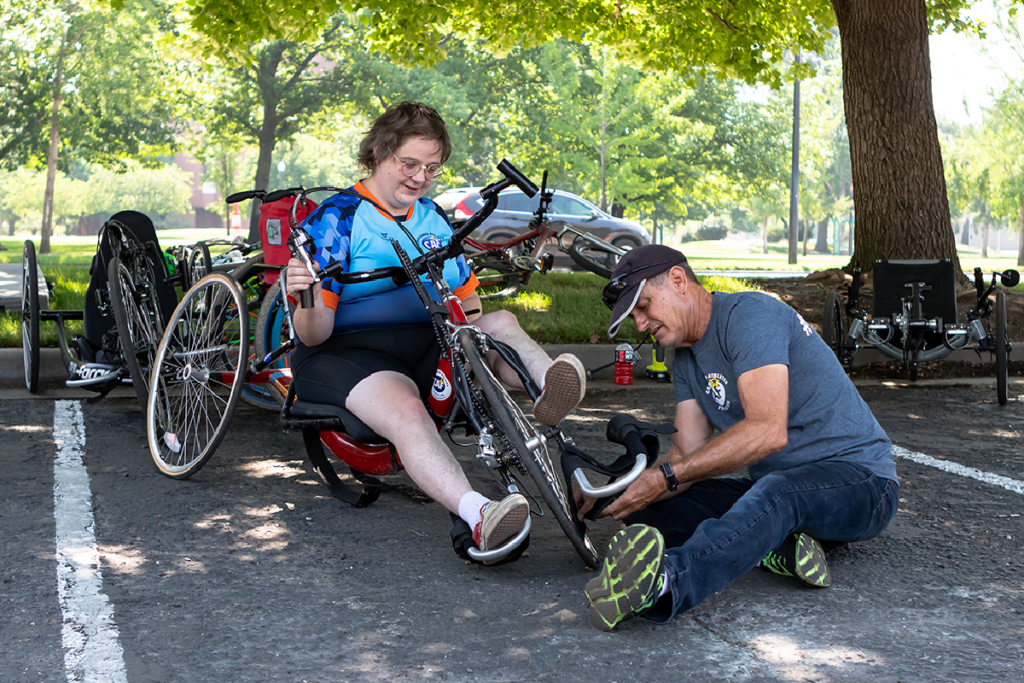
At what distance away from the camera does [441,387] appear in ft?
13.5

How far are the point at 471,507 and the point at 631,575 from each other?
688 millimetres

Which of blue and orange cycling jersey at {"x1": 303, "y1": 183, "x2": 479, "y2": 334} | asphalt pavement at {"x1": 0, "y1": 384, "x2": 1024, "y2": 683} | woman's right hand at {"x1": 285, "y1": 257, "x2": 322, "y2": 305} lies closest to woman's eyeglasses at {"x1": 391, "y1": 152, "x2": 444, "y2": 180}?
blue and orange cycling jersey at {"x1": 303, "y1": 183, "x2": 479, "y2": 334}

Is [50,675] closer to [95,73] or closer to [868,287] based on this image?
[868,287]

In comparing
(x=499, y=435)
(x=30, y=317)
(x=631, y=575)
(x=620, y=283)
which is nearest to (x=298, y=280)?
(x=499, y=435)

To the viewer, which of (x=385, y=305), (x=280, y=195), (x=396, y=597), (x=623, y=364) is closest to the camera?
(x=396, y=597)

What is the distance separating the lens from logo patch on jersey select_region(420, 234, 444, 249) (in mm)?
4379

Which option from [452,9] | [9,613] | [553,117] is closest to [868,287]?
[452,9]

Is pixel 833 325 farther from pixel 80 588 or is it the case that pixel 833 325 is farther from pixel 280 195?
pixel 80 588

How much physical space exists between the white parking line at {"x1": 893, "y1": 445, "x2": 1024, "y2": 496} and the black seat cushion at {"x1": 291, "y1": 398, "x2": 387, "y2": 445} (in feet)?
9.62

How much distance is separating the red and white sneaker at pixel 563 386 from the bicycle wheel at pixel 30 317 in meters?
4.19

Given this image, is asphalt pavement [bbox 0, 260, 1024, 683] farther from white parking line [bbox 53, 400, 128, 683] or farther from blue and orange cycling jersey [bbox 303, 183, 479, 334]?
blue and orange cycling jersey [bbox 303, 183, 479, 334]

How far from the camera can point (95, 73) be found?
30375 millimetres

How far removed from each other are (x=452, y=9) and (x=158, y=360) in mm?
9079

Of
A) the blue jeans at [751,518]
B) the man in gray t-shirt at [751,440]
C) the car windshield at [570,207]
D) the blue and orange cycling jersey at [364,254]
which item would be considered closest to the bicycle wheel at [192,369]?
the blue and orange cycling jersey at [364,254]
